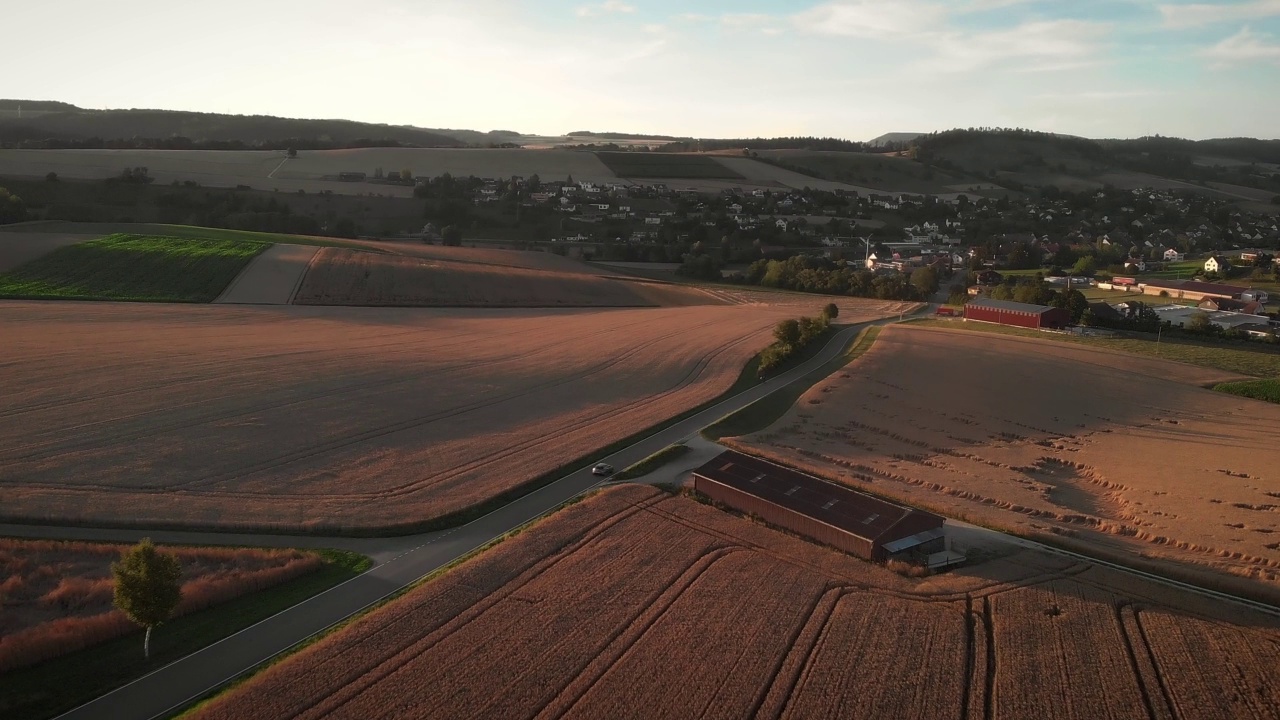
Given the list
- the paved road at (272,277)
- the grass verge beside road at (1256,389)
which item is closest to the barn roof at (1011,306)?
the grass verge beside road at (1256,389)

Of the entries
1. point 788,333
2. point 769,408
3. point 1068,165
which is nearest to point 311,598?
point 769,408

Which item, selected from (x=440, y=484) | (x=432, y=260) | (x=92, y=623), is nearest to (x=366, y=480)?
(x=440, y=484)

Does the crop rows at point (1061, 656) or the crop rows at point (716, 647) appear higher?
the crop rows at point (716, 647)

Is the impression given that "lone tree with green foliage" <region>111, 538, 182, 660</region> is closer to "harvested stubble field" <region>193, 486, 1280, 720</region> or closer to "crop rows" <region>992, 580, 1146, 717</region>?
"harvested stubble field" <region>193, 486, 1280, 720</region>

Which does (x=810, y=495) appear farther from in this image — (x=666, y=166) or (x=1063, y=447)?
(x=666, y=166)

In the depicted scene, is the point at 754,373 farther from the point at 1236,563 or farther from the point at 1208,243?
the point at 1208,243

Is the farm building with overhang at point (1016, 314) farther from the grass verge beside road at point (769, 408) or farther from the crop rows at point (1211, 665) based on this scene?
the crop rows at point (1211, 665)
